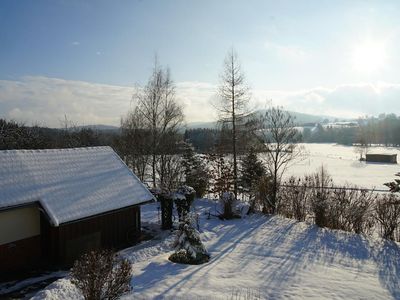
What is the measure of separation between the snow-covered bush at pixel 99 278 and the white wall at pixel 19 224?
5.07 m

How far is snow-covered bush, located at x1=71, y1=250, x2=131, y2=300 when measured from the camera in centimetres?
636

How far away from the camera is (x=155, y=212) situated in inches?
745

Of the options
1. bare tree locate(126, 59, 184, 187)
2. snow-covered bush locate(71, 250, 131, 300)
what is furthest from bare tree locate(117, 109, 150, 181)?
snow-covered bush locate(71, 250, 131, 300)

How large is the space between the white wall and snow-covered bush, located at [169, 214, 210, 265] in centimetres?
482

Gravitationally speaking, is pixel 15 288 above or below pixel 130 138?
below

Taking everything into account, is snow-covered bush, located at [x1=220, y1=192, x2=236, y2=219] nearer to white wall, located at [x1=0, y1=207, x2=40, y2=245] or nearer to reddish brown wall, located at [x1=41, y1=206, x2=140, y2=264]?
reddish brown wall, located at [x1=41, y1=206, x2=140, y2=264]

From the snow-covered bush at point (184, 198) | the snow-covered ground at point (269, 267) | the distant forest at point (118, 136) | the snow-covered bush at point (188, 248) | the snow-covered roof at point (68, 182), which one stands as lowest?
the snow-covered ground at point (269, 267)

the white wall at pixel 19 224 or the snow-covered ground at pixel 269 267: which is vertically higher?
the white wall at pixel 19 224

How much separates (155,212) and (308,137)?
132954 mm

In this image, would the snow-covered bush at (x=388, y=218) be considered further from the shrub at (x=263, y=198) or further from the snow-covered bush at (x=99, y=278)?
the snow-covered bush at (x=99, y=278)

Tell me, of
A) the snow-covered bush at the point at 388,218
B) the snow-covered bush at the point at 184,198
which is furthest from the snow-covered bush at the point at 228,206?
the snow-covered bush at the point at 388,218

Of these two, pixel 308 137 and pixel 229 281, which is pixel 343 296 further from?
pixel 308 137

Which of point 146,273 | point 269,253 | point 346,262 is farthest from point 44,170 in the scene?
point 346,262

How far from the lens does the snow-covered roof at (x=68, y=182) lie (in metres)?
11.0
